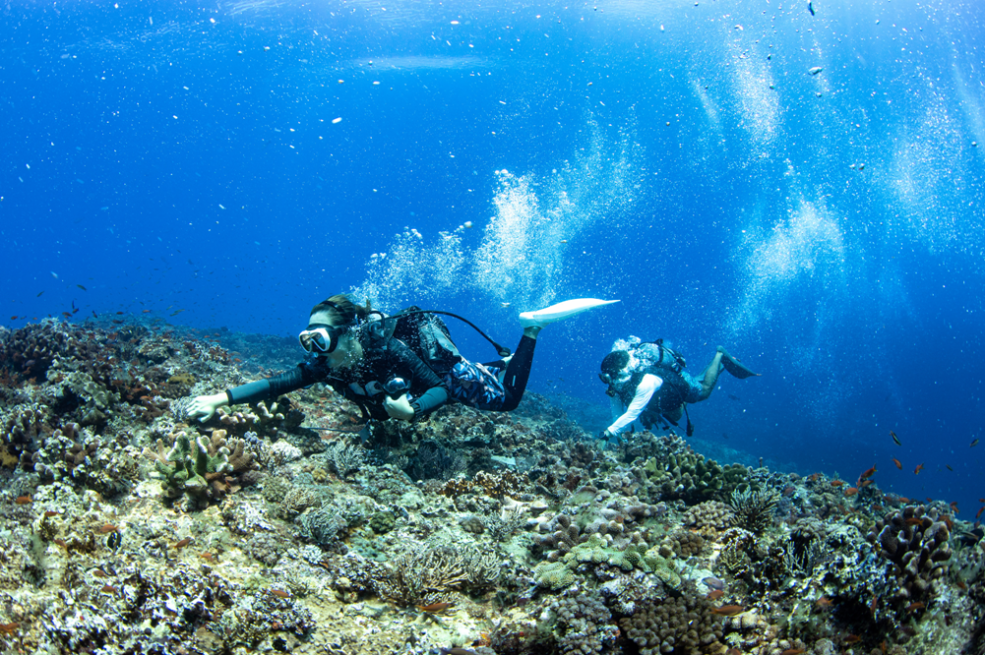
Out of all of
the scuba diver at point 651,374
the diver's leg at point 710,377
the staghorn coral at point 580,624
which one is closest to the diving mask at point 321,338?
the staghorn coral at point 580,624

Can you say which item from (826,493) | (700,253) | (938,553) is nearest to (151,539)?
(938,553)

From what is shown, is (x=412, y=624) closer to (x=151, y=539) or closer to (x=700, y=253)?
(x=151, y=539)

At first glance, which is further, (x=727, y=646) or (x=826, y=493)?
(x=826, y=493)

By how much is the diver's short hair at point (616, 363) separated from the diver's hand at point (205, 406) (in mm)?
6813

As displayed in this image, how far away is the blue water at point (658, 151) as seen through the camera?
39.0m

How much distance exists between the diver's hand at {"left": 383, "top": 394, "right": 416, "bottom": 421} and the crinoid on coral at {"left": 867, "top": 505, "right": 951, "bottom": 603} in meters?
4.20

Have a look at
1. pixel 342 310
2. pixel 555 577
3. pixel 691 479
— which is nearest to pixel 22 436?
pixel 342 310

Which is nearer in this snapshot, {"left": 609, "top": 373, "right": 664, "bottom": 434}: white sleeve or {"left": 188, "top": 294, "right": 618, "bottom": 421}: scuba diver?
{"left": 188, "top": 294, "right": 618, "bottom": 421}: scuba diver

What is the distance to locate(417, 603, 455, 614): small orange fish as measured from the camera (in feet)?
9.63

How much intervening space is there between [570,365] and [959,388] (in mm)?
86455

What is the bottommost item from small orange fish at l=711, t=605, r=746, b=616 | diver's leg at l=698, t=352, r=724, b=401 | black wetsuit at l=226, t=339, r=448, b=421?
small orange fish at l=711, t=605, r=746, b=616

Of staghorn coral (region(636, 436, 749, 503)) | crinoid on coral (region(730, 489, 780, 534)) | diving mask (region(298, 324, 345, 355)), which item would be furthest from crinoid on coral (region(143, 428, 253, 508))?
crinoid on coral (region(730, 489, 780, 534))

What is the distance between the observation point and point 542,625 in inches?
110

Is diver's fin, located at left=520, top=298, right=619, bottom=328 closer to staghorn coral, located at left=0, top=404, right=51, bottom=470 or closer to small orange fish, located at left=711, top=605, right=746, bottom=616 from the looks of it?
small orange fish, located at left=711, top=605, right=746, bottom=616
